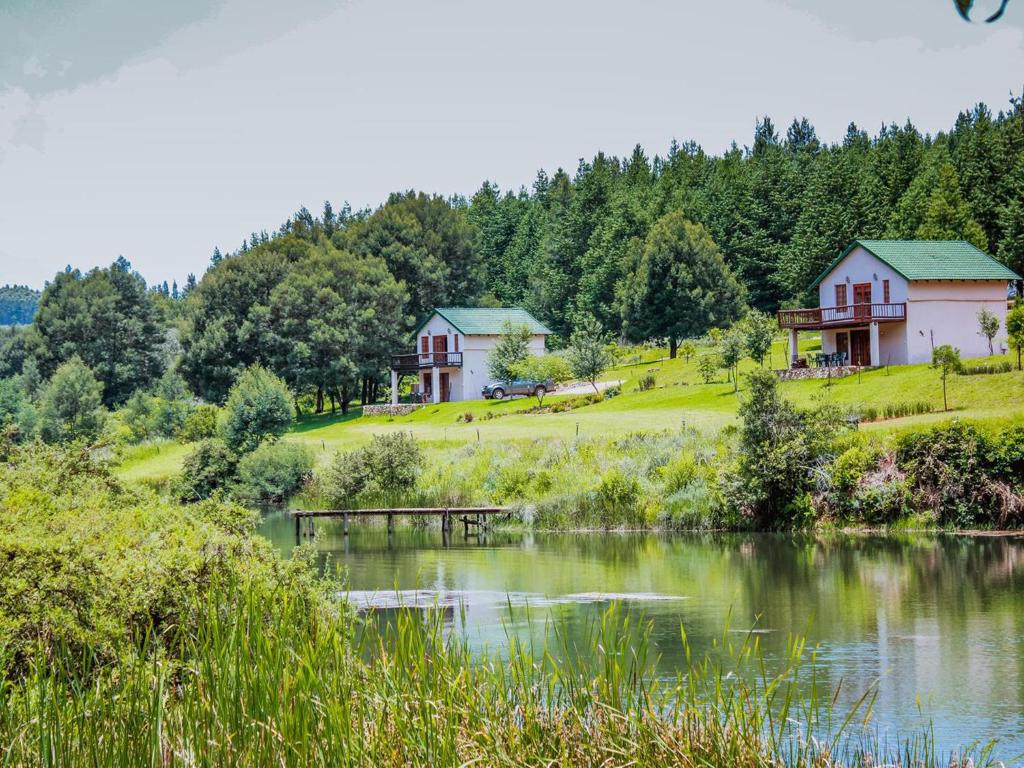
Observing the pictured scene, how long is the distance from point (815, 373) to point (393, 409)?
27.0 meters

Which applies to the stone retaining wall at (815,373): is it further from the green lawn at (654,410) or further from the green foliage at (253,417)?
the green foliage at (253,417)

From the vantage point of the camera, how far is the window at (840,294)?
6041 centimetres

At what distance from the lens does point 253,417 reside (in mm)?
52906

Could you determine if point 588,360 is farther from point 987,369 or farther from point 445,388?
point 987,369

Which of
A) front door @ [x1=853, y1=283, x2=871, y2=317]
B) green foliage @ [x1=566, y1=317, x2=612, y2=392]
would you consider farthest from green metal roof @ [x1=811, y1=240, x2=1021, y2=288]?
green foliage @ [x1=566, y1=317, x2=612, y2=392]

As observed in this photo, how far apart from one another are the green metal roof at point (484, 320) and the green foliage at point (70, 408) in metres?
20.1

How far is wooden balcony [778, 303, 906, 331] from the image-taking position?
5641cm

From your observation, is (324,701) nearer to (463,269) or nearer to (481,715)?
(481,715)

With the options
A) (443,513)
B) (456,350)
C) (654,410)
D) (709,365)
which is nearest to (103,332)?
(456,350)

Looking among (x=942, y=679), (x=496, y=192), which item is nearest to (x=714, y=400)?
(x=942, y=679)

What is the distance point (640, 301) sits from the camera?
253ft

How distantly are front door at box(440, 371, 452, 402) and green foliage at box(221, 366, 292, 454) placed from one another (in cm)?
2375

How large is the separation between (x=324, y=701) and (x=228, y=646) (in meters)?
0.73

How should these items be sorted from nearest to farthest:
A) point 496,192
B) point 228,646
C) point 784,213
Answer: point 228,646 → point 784,213 → point 496,192
